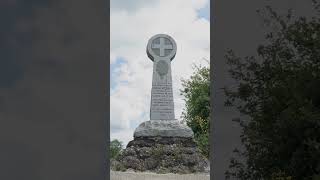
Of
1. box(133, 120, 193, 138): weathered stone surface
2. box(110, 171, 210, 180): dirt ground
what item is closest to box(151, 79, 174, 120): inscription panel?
box(133, 120, 193, 138): weathered stone surface

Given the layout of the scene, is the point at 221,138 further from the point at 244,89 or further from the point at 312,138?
the point at 312,138

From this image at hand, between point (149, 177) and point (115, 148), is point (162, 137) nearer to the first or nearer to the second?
point (149, 177)

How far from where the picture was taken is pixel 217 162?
6.24 m

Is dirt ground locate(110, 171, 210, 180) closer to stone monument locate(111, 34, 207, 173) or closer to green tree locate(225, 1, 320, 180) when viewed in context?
stone monument locate(111, 34, 207, 173)

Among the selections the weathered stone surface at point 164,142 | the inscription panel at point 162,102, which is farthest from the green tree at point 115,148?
the weathered stone surface at point 164,142

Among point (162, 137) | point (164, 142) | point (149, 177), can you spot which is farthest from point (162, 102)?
point (149, 177)

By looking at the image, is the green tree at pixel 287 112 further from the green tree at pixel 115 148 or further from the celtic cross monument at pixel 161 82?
the green tree at pixel 115 148

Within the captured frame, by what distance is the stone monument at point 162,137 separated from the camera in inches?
523

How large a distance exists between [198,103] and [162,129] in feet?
21.5

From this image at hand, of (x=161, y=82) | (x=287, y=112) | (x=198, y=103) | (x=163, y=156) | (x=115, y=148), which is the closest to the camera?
(x=287, y=112)

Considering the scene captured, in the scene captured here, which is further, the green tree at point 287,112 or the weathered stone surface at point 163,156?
the weathered stone surface at point 163,156

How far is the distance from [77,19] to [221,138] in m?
1.99

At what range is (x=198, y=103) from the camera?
2055cm

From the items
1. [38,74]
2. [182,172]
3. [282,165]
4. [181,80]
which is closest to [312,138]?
[282,165]
